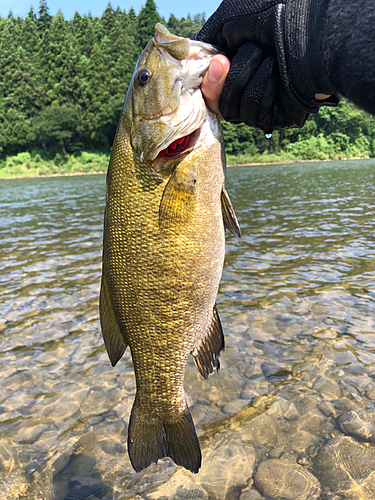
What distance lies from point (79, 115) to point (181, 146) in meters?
74.3

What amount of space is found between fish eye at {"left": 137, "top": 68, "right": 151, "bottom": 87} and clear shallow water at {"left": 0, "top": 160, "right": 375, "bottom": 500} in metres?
3.18

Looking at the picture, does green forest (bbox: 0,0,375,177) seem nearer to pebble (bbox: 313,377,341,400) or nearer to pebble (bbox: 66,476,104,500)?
pebble (bbox: 313,377,341,400)

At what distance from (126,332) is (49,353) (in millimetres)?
3653

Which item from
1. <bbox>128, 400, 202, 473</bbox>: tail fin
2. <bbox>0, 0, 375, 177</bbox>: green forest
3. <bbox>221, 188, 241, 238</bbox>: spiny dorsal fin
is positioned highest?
<bbox>0, 0, 375, 177</bbox>: green forest

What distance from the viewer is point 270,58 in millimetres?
1983

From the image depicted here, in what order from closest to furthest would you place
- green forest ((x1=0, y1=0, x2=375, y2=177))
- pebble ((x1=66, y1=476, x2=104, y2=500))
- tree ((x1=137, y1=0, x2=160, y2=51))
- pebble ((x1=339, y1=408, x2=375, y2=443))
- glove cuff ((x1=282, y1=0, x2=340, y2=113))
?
glove cuff ((x1=282, y1=0, x2=340, y2=113)) → pebble ((x1=66, y1=476, x2=104, y2=500)) → pebble ((x1=339, y1=408, x2=375, y2=443)) → green forest ((x1=0, y1=0, x2=375, y2=177)) → tree ((x1=137, y1=0, x2=160, y2=51))

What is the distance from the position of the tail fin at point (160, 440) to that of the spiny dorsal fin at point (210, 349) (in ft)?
1.06

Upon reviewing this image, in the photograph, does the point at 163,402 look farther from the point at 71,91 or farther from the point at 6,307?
the point at 71,91

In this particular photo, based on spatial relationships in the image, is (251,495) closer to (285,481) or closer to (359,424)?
(285,481)

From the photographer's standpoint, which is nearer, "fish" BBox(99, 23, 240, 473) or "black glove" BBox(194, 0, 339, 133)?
"black glove" BBox(194, 0, 339, 133)

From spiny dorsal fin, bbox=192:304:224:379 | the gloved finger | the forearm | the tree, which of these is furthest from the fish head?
the tree

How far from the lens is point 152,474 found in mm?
3535

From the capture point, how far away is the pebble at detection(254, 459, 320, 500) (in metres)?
3.19

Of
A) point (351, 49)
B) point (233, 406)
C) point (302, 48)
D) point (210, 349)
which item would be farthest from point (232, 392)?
point (351, 49)
